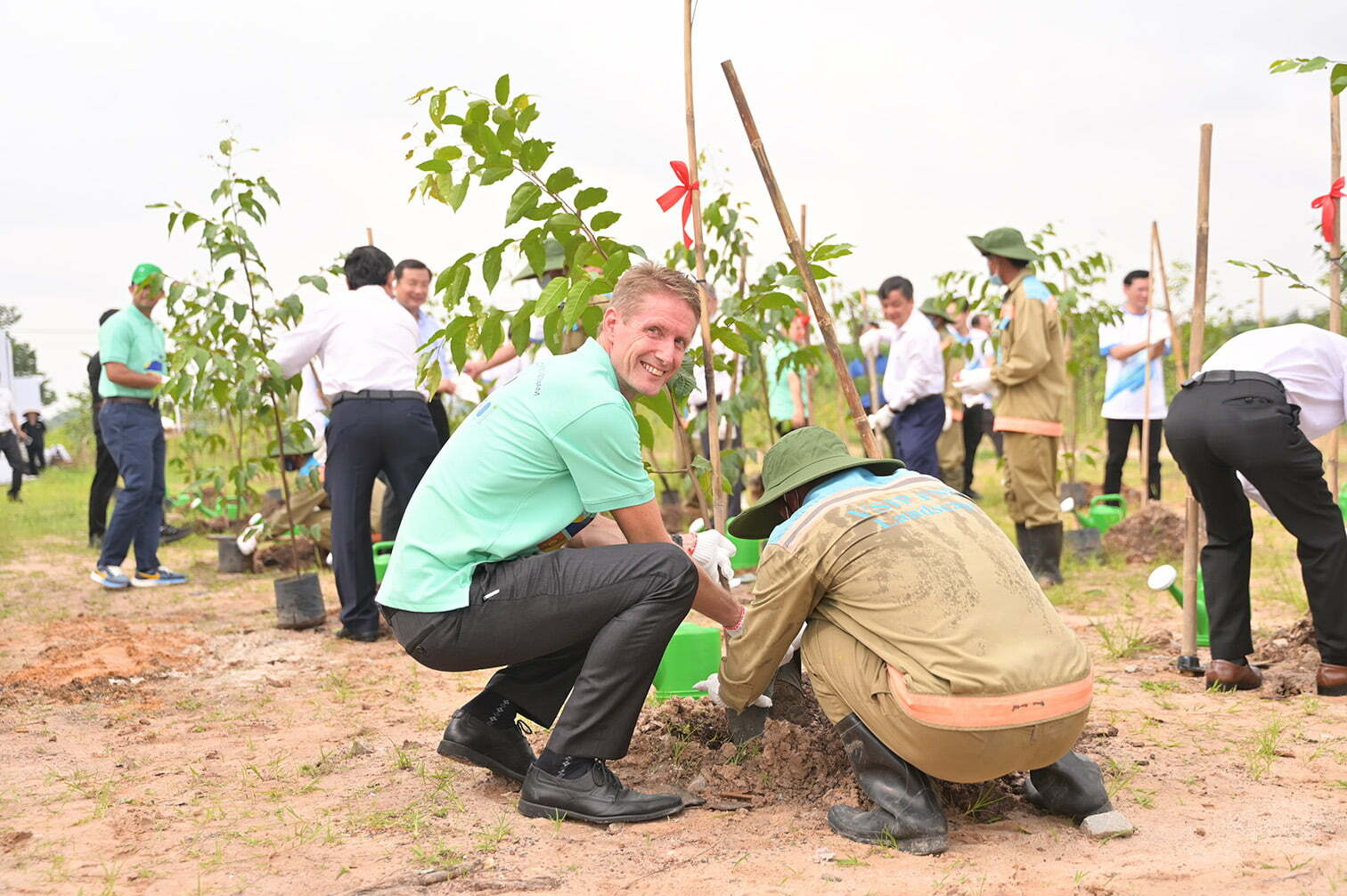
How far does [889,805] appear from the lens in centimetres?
257

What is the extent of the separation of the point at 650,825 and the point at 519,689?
0.51 meters

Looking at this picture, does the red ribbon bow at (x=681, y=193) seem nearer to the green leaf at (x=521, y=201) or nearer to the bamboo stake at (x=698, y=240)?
the bamboo stake at (x=698, y=240)

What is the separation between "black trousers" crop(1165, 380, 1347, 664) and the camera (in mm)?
3635

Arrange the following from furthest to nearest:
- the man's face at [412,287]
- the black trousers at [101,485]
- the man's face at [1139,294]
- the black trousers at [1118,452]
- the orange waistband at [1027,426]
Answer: the black trousers at [101,485] → the man's face at [1139,294] → the black trousers at [1118,452] → the orange waistband at [1027,426] → the man's face at [412,287]

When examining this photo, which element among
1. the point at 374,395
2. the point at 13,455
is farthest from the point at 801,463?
the point at 13,455

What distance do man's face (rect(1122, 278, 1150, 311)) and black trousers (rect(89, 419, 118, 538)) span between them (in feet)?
23.4

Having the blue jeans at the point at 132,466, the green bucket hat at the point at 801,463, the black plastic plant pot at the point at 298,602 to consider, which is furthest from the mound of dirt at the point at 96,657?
the green bucket hat at the point at 801,463

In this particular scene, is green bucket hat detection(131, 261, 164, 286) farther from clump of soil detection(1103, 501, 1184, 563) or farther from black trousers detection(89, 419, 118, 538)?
clump of soil detection(1103, 501, 1184, 563)

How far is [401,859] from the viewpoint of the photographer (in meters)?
2.54

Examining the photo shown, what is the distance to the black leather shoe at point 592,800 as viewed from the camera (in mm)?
2742

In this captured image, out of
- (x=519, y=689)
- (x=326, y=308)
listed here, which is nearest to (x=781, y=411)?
(x=326, y=308)

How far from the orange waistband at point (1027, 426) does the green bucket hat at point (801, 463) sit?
3.57 m

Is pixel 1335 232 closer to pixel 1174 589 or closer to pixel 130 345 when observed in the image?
pixel 1174 589

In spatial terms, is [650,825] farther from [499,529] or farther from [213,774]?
[213,774]
